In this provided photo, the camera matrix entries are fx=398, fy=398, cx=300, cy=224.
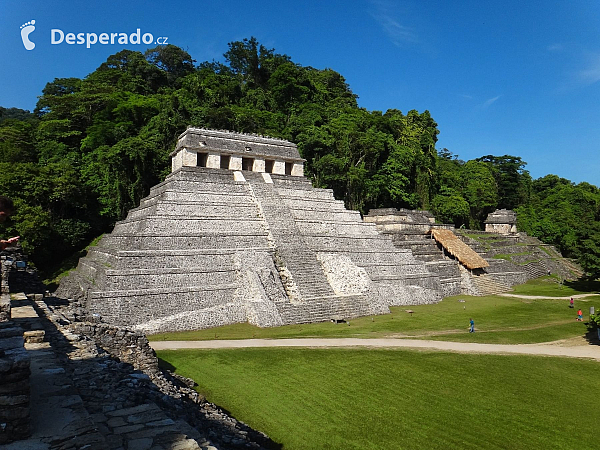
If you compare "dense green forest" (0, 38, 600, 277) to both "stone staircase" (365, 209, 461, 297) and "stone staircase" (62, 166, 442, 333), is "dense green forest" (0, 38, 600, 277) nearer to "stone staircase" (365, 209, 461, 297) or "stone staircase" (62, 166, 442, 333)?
"stone staircase" (365, 209, 461, 297)

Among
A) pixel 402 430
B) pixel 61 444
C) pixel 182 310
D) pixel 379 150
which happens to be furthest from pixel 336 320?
pixel 379 150

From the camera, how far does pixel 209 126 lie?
40688mm

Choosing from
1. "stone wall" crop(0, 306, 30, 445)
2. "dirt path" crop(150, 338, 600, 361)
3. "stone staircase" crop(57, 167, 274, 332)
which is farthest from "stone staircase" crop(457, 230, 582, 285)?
"stone wall" crop(0, 306, 30, 445)

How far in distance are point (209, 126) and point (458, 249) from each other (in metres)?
26.8

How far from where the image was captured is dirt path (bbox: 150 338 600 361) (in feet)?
49.9

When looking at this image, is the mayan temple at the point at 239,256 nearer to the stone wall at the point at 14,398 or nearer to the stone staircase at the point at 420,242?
the stone staircase at the point at 420,242

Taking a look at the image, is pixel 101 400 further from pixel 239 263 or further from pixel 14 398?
pixel 239 263

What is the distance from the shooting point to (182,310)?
18688mm

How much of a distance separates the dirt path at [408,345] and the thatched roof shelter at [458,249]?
17.1 meters

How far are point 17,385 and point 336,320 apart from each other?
16.1m

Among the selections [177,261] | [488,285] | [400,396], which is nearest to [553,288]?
[488,285]

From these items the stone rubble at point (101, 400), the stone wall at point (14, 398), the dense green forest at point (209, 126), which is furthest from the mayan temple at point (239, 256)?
the stone wall at point (14, 398)

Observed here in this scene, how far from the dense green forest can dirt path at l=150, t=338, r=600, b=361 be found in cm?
1612

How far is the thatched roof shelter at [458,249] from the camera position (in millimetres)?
33281
